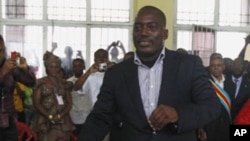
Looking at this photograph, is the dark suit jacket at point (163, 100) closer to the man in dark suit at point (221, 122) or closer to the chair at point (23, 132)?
the chair at point (23, 132)

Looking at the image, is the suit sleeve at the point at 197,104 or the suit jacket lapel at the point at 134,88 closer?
the suit sleeve at the point at 197,104

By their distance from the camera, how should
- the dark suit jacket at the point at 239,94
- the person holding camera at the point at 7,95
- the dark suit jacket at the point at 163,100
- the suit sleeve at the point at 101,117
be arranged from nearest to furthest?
the dark suit jacket at the point at 163,100, the suit sleeve at the point at 101,117, the person holding camera at the point at 7,95, the dark suit jacket at the point at 239,94

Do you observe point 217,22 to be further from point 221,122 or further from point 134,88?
point 134,88

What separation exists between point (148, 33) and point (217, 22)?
738cm

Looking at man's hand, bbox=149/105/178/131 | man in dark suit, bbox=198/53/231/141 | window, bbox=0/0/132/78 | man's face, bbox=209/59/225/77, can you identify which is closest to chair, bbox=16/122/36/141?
man in dark suit, bbox=198/53/231/141

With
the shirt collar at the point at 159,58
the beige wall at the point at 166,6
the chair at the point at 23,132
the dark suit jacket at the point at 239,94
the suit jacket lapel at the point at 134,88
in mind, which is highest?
the beige wall at the point at 166,6

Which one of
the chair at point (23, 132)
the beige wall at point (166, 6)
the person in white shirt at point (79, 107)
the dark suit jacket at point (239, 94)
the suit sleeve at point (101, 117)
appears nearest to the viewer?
the suit sleeve at point (101, 117)

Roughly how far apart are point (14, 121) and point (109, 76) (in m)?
2.15

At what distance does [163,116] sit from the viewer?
1986 millimetres

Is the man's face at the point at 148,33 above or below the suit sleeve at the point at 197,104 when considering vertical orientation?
above

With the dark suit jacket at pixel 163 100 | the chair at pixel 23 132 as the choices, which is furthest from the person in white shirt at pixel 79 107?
the dark suit jacket at pixel 163 100

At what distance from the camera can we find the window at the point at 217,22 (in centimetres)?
912

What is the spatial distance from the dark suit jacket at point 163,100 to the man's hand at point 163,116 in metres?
0.07

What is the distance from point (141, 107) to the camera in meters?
2.21
